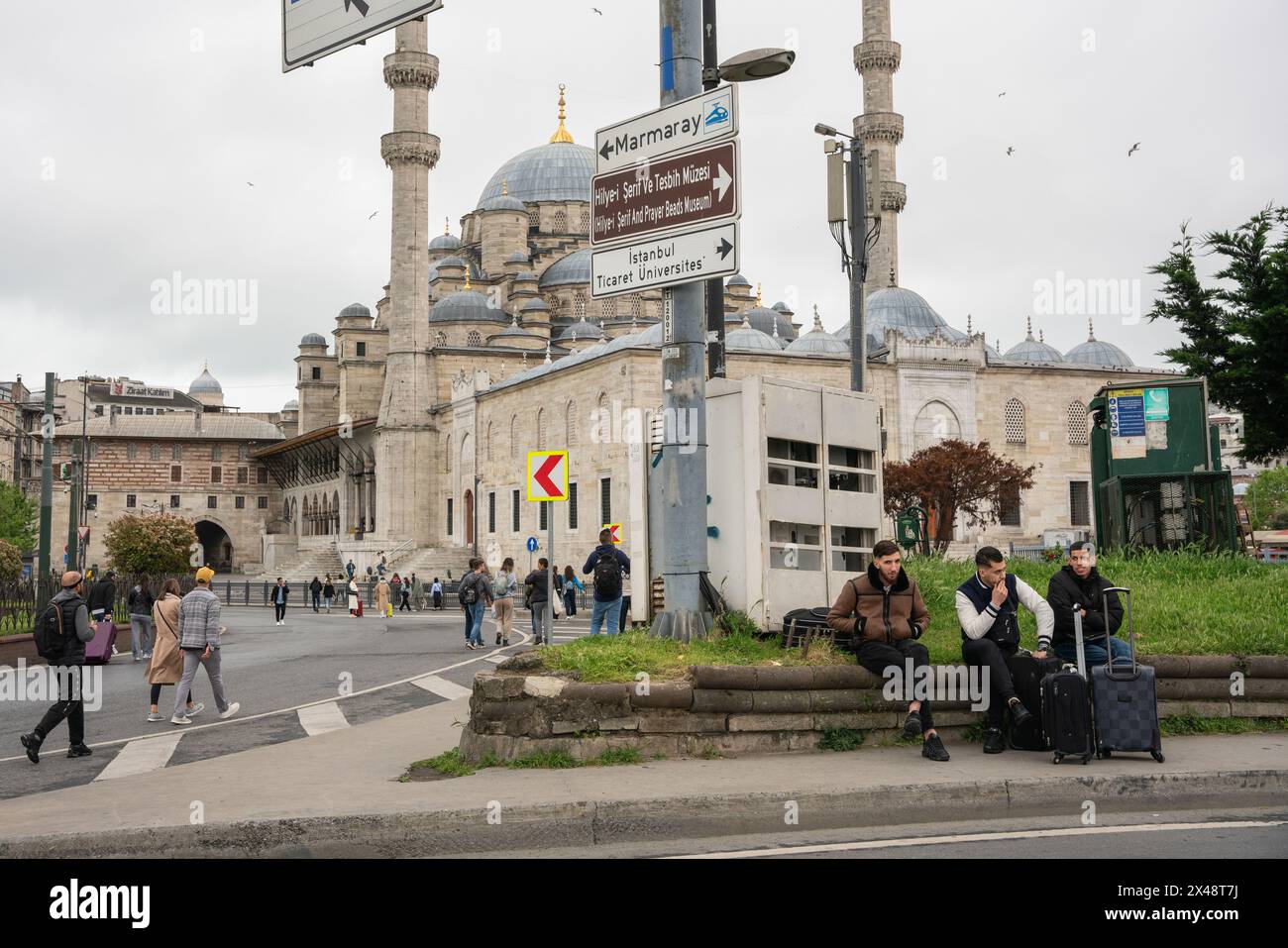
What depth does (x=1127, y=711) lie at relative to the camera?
7559 mm

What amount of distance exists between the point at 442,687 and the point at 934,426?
41.8 metres

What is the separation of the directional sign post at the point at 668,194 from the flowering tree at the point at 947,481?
3579 cm

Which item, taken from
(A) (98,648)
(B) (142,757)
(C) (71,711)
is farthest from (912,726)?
(A) (98,648)

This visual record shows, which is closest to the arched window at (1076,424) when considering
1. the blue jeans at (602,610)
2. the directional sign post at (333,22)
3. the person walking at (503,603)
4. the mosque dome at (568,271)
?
the mosque dome at (568,271)

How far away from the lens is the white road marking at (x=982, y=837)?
5.92 meters

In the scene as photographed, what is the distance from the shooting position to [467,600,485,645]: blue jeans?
20.5 meters

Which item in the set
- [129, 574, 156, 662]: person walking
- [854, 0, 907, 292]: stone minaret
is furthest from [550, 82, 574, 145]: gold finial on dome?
[129, 574, 156, 662]: person walking

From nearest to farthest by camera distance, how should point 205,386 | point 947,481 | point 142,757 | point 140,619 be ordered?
1. point 142,757
2. point 140,619
3. point 947,481
4. point 205,386

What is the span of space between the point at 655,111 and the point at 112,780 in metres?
5.85

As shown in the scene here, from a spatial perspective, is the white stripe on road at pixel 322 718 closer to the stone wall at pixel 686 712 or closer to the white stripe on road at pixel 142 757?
the white stripe on road at pixel 142 757

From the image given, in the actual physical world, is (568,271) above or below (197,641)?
above

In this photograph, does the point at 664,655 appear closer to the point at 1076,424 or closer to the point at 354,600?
the point at 354,600
